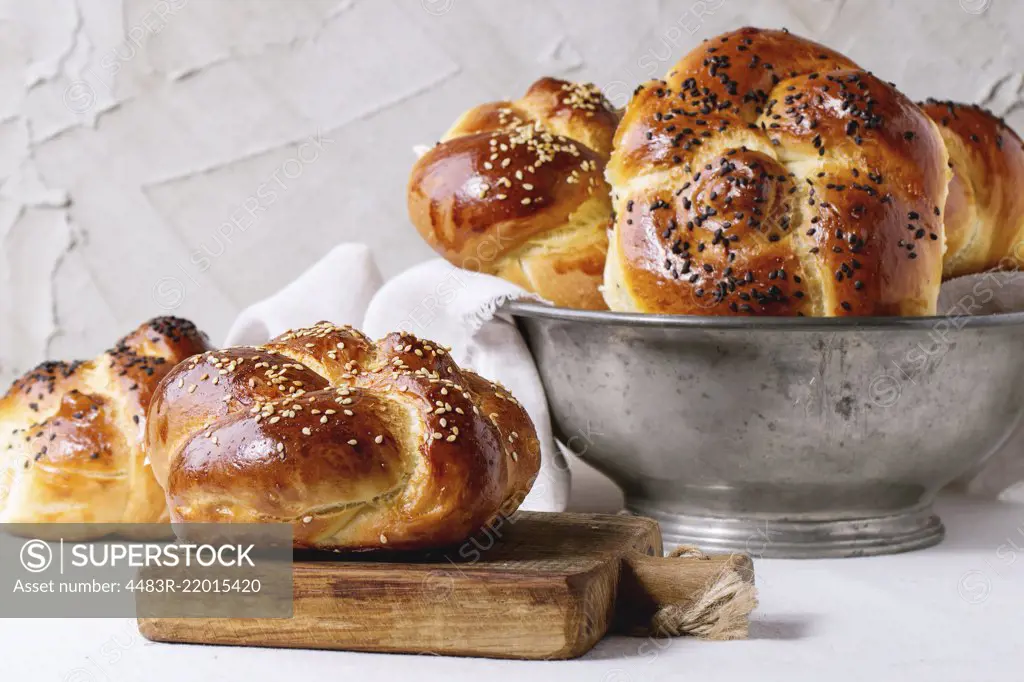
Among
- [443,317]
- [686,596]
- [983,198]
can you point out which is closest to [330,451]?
[686,596]

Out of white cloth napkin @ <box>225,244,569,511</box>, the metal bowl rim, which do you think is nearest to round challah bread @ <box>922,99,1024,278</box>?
the metal bowl rim

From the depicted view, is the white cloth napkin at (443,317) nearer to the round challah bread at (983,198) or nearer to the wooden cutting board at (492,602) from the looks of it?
the wooden cutting board at (492,602)

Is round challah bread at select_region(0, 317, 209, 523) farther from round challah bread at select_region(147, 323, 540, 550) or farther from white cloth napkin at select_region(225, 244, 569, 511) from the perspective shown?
white cloth napkin at select_region(225, 244, 569, 511)

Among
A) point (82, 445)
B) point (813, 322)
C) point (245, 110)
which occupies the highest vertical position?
point (813, 322)

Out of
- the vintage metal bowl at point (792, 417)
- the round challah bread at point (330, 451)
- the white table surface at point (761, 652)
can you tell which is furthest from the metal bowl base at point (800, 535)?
the round challah bread at point (330, 451)

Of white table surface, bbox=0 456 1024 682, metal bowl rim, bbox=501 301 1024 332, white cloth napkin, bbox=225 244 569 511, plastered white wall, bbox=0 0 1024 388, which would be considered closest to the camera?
white table surface, bbox=0 456 1024 682

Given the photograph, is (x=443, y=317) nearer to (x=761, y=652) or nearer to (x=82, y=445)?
(x=82, y=445)

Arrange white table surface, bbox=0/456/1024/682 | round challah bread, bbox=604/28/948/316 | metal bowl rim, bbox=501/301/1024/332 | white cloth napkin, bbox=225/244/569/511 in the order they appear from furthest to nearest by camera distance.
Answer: white cloth napkin, bbox=225/244/569/511, round challah bread, bbox=604/28/948/316, metal bowl rim, bbox=501/301/1024/332, white table surface, bbox=0/456/1024/682
